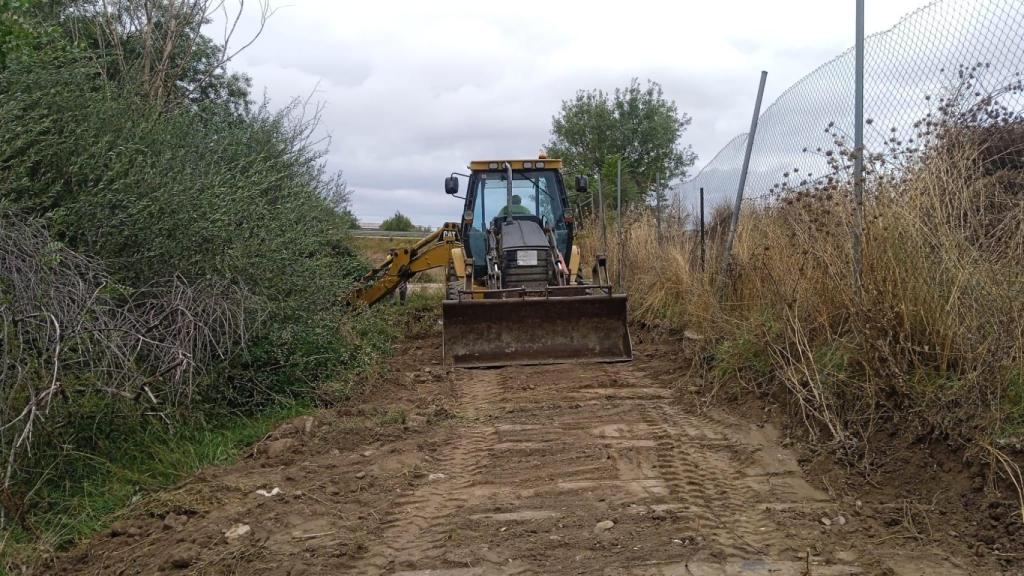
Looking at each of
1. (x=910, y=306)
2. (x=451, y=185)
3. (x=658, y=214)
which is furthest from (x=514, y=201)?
(x=910, y=306)

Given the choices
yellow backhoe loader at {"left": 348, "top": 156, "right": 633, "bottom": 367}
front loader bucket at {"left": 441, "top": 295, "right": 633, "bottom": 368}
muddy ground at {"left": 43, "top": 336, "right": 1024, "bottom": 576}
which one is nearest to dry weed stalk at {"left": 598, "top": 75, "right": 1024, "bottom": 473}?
muddy ground at {"left": 43, "top": 336, "right": 1024, "bottom": 576}

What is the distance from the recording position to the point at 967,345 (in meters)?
4.47

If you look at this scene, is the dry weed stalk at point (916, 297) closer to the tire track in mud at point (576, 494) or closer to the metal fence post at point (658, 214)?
the tire track in mud at point (576, 494)

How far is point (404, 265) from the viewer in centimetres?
1203

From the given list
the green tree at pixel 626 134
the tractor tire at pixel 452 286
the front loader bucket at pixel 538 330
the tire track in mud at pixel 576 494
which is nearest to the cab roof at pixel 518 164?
the tractor tire at pixel 452 286

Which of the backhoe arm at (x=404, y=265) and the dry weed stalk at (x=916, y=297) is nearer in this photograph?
the dry weed stalk at (x=916, y=297)

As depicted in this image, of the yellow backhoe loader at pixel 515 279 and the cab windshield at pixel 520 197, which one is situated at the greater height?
the cab windshield at pixel 520 197

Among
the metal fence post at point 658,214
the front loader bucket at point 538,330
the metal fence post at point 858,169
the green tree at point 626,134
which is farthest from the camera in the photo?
the green tree at point 626,134

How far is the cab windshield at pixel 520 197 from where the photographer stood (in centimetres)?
1059

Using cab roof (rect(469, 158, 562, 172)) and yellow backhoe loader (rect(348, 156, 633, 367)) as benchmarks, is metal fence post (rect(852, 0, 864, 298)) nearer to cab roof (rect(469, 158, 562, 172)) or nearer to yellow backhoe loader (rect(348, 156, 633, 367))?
yellow backhoe loader (rect(348, 156, 633, 367))

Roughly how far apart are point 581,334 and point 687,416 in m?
2.45

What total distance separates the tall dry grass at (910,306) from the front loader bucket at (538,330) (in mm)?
2080

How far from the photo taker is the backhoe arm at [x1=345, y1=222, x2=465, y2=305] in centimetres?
1194

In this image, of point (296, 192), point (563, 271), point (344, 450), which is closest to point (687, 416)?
point (344, 450)
